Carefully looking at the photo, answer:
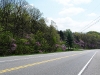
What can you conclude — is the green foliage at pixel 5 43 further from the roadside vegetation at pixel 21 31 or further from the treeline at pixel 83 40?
the treeline at pixel 83 40

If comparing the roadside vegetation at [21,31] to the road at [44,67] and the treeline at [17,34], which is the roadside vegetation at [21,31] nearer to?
the treeline at [17,34]

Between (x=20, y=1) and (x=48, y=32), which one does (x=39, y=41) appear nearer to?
(x=20, y=1)

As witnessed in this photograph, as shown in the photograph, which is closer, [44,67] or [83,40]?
[44,67]

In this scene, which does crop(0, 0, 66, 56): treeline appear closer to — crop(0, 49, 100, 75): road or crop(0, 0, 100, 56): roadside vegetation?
crop(0, 0, 100, 56): roadside vegetation

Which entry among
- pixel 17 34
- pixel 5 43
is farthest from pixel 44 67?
pixel 17 34

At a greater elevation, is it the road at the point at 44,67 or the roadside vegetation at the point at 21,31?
the roadside vegetation at the point at 21,31

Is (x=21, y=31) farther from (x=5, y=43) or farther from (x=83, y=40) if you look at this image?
(x=83, y=40)

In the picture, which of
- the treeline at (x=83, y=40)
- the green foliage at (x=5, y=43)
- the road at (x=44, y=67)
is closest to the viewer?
the road at (x=44, y=67)

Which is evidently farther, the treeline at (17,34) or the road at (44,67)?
the treeline at (17,34)

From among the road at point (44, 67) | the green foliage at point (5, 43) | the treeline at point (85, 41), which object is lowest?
the road at point (44, 67)

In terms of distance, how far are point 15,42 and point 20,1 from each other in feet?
56.6

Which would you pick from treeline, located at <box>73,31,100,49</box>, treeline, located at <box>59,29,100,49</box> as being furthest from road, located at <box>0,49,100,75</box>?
treeline, located at <box>73,31,100,49</box>

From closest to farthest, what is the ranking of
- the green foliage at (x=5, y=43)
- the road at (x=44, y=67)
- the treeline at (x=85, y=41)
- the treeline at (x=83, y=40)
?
1. the road at (x=44, y=67)
2. the green foliage at (x=5, y=43)
3. the treeline at (x=83, y=40)
4. the treeline at (x=85, y=41)

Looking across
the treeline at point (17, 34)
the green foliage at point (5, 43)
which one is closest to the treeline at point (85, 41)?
the treeline at point (17, 34)
